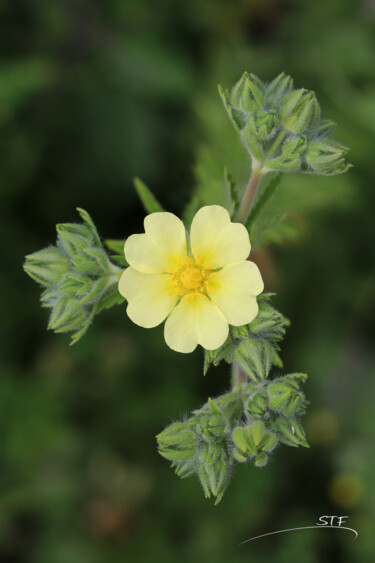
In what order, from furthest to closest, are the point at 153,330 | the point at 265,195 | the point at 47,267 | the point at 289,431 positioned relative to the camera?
the point at 153,330, the point at 265,195, the point at 47,267, the point at 289,431

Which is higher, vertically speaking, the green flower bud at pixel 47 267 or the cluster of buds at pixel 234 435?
the green flower bud at pixel 47 267

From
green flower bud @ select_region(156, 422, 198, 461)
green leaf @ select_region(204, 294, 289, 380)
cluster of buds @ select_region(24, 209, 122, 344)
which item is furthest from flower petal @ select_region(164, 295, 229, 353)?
green flower bud @ select_region(156, 422, 198, 461)

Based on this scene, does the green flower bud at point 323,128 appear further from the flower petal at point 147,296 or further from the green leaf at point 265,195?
the flower petal at point 147,296

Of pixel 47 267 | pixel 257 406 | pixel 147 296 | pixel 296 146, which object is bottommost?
pixel 257 406

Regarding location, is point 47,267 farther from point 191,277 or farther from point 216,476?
point 216,476

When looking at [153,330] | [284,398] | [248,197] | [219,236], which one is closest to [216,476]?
[284,398]

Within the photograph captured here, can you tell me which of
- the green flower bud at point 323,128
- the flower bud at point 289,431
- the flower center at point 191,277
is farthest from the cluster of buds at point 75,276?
the green flower bud at point 323,128

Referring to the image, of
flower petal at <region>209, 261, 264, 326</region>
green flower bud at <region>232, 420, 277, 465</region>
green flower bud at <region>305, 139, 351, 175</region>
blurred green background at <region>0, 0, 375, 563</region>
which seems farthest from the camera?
blurred green background at <region>0, 0, 375, 563</region>

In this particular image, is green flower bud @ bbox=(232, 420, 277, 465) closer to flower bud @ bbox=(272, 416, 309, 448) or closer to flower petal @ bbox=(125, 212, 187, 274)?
flower bud @ bbox=(272, 416, 309, 448)
